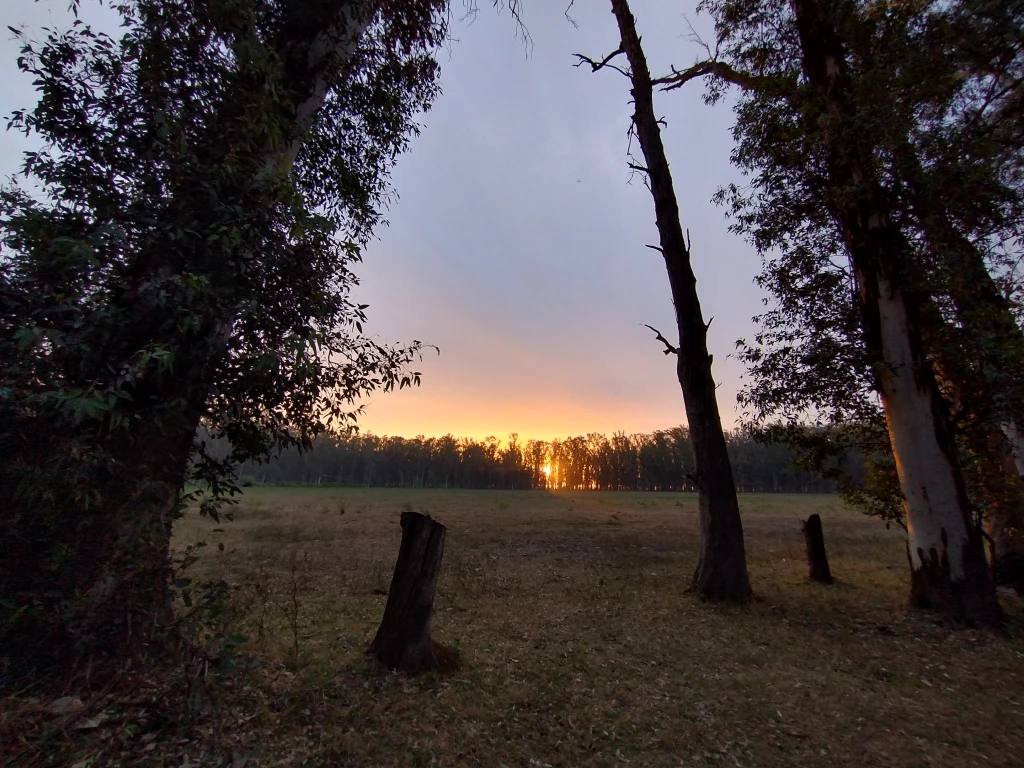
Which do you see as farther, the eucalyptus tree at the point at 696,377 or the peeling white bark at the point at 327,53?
the eucalyptus tree at the point at 696,377

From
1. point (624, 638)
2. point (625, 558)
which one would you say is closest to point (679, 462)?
point (625, 558)

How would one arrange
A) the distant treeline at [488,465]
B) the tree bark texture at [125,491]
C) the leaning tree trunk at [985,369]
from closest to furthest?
the tree bark texture at [125,491], the leaning tree trunk at [985,369], the distant treeline at [488,465]

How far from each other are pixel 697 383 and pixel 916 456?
11.3 feet

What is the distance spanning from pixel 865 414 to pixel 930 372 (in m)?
1.89

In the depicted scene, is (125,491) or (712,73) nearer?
(125,491)

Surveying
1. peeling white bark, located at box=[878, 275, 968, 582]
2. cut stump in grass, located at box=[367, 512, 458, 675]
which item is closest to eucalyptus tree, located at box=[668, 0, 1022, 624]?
peeling white bark, located at box=[878, 275, 968, 582]

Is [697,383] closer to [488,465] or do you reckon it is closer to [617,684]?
[617,684]

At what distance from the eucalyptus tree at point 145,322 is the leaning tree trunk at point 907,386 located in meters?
7.88

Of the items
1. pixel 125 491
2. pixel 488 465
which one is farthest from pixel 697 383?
pixel 488 465

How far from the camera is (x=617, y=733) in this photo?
Answer: 4145 millimetres

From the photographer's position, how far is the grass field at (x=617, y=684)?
3797mm

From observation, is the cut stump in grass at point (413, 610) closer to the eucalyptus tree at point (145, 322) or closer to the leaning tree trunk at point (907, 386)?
the eucalyptus tree at point (145, 322)

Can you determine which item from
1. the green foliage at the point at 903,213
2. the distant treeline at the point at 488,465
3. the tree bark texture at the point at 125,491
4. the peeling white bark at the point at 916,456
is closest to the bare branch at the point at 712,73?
the green foliage at the point at 903,213

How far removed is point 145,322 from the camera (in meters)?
4.00
